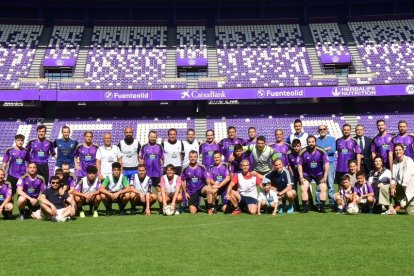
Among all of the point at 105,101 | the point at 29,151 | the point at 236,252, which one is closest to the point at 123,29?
the point at 105,101

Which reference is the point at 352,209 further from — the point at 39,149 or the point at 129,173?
the point at 39,149

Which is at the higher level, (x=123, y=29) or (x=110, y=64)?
(x=123, y=29)

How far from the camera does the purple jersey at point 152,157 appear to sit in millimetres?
11953

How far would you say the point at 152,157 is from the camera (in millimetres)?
11953

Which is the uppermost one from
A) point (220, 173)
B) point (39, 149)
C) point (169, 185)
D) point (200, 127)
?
point (200, 127)

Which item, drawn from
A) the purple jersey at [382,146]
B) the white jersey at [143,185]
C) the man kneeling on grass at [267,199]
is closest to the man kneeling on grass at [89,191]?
the white jersey at [143,185]

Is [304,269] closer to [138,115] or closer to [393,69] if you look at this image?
[138,115]

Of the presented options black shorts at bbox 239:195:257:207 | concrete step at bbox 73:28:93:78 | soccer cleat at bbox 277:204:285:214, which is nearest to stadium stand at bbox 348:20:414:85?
concrete step at bbox 73:28:93:78

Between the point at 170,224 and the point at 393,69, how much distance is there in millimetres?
25614

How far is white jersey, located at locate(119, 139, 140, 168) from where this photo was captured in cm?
1166

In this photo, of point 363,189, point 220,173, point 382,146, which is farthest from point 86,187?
point 382,146

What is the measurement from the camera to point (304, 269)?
4.95 metres

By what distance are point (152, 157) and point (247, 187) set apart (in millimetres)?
2868

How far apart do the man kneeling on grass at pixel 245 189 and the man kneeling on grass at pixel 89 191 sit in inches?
127
